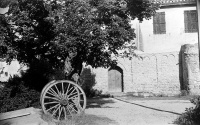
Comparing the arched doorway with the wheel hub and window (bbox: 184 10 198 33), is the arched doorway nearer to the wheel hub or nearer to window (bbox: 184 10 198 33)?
window (bbox: 184 10 198 33)

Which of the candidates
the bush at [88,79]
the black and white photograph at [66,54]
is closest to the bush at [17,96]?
the black and white photograph at [66,54]

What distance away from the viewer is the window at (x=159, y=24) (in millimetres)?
21078

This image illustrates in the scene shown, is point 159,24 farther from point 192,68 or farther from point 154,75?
point 192,68

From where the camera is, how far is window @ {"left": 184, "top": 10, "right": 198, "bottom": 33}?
20.7 meters

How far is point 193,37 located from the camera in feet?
68.0

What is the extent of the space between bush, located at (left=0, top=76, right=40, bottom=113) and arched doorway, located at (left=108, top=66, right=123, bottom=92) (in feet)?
33.5

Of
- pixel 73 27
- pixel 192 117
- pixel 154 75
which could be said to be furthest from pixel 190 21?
pixel 73 27

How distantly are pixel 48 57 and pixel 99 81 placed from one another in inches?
385

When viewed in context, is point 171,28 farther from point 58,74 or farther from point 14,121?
point 14,121

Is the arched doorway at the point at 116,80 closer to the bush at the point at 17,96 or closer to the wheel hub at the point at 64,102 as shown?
the bush at the point at 17,96

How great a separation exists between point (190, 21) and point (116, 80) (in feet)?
29.1

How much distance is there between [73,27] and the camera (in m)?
7.68

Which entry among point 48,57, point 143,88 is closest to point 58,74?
point 48,57

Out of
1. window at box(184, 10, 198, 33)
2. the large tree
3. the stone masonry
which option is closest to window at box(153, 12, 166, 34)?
window at box(184, 10, 198, 33)
